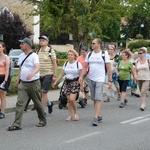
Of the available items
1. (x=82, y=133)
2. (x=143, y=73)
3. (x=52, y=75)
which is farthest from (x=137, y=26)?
(x=82, y=133)

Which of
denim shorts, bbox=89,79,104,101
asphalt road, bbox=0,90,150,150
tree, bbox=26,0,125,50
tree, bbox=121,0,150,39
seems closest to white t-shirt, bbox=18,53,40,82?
asphalt road, bbox=0,90,150,150

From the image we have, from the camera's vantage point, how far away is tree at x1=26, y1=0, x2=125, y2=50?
21453mm

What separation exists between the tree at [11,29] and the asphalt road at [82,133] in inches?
1400

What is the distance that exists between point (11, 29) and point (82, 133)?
127ft

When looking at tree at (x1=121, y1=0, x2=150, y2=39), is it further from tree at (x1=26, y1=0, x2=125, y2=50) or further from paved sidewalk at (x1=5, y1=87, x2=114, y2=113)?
paved sidewalk at (x1=5, y1=87, x2=114, y2=113)

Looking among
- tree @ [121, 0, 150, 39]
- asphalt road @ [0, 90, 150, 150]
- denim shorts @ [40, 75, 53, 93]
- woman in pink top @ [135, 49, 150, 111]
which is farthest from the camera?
tree @ [121, 0, 150, 39]

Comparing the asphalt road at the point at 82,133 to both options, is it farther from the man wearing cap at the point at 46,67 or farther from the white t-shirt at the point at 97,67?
the white t-shirt at the point at 97,67

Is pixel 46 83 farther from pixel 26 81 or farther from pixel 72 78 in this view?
pixel 26 81

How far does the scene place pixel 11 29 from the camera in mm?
46156

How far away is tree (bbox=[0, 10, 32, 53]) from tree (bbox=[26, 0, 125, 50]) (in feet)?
76.2

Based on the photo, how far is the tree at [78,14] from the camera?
845 inches

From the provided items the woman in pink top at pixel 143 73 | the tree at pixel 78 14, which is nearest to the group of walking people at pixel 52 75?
the woman in pink top at pixel 143 73

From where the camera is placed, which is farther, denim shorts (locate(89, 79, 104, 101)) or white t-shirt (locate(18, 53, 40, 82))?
denim shorts (locate(89, 79, 104, 101))

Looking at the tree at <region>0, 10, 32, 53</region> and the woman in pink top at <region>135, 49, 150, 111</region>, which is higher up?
the tree at <region>0, 10, 32, 53</region>
